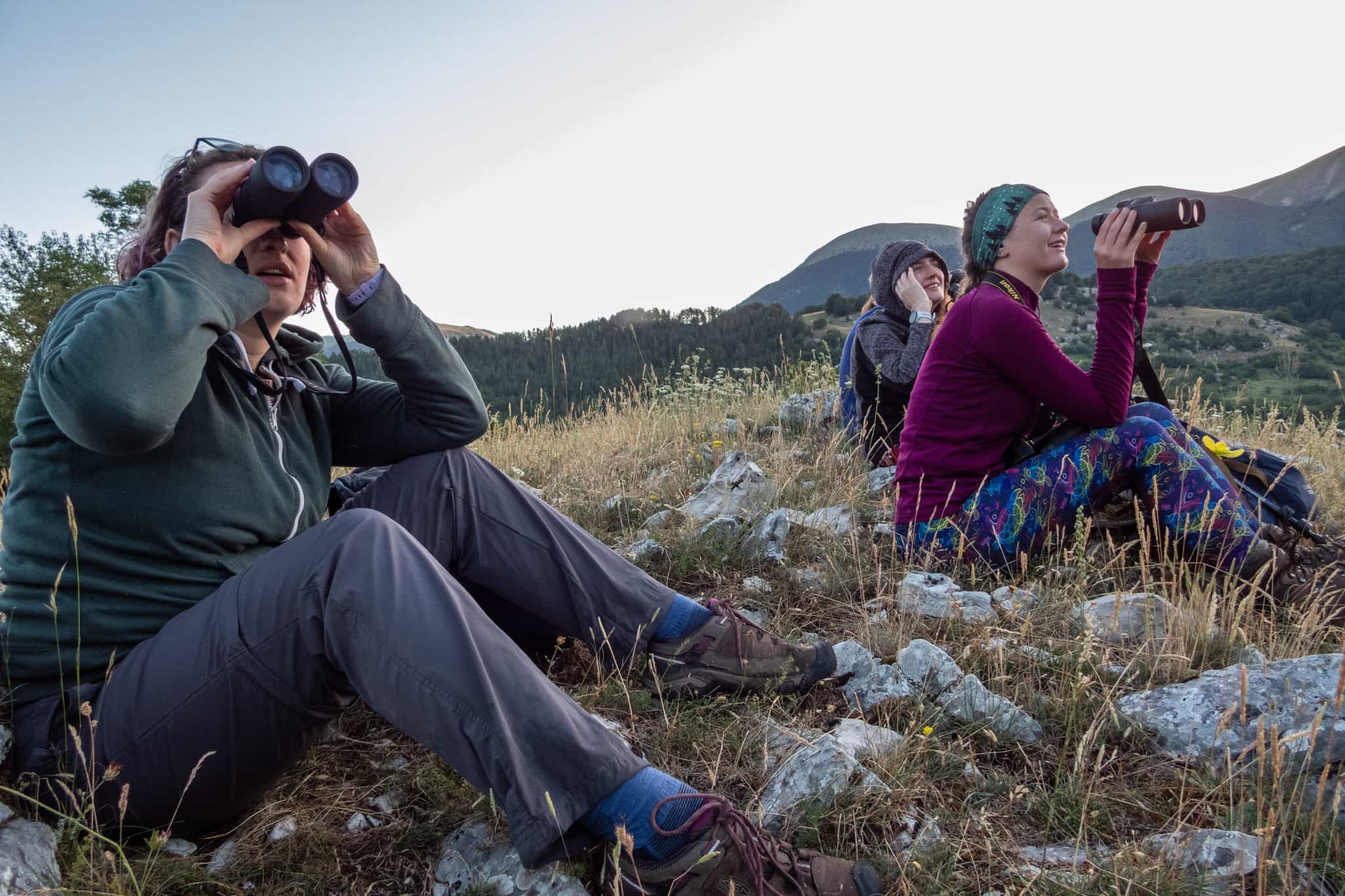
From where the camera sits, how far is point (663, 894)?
1212mm

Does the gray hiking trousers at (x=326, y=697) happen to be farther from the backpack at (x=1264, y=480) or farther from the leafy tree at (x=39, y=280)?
the leafy tree at (x=39, y=280)

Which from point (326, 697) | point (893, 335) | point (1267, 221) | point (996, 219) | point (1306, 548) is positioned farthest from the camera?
point (1267, 221)

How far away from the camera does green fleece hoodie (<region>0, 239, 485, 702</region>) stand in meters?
1.25

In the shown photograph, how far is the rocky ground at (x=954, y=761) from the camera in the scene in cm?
125

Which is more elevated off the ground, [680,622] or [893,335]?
[893,335]

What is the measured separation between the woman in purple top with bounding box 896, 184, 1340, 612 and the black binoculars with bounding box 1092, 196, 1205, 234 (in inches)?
1.5

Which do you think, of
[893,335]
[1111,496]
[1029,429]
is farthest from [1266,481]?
[893,335]

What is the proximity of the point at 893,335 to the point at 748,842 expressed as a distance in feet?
10.2

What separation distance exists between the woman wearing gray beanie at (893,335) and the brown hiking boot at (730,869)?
8.94 feet

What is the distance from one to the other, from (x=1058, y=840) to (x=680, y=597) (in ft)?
2.88

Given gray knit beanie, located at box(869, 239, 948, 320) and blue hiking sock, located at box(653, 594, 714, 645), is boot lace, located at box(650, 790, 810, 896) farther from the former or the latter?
gray knit beanie, located at box(869, 239, 948, 320)

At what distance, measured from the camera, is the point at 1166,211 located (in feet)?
8.24

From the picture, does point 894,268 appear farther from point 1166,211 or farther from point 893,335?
point 1166,211

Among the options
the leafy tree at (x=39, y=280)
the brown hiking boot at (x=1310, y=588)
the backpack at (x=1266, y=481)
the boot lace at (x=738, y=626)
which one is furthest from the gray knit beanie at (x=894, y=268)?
the leafy tree at (x=39, y=280)
